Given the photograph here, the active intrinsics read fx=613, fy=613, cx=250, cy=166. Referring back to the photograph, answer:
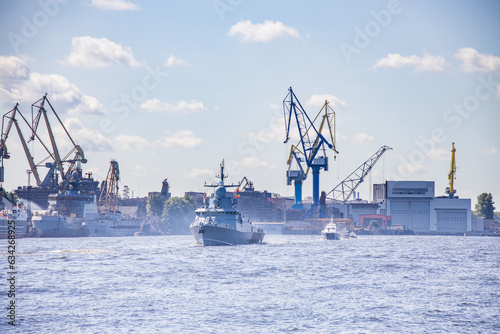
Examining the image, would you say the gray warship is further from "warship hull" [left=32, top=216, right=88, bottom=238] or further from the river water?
"warship hull" [left=32, top=216, right=88, bottom=238]

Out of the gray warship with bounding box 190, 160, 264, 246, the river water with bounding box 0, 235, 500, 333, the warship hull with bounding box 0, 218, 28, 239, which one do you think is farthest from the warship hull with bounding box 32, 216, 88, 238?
the river water with bounding box 0, 235, 500, 333

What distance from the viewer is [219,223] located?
91938 mm

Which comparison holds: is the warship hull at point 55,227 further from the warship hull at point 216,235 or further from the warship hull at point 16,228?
the warship hull at point 216,235

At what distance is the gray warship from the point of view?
91.3 m

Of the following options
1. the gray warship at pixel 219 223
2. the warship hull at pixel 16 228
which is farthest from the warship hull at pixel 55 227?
the gray warship at pixel 219 223

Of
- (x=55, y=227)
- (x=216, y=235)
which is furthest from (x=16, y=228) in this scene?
(x=216, y=235)

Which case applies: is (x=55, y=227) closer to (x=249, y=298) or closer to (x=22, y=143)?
(x=22, y=143)

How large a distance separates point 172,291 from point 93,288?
5.55 meters

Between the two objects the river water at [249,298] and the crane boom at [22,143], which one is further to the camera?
the crane boom at [22,143]

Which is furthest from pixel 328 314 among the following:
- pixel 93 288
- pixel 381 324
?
pixel 93 288

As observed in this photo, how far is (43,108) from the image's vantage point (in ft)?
602

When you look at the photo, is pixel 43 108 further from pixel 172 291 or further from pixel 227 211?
pixel 172 291

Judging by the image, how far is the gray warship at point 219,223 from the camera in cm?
9131

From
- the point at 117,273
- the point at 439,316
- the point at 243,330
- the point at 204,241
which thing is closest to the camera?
the point at 243,330
